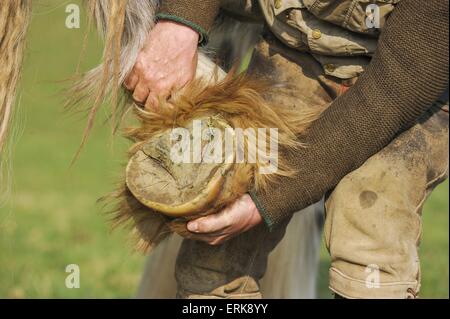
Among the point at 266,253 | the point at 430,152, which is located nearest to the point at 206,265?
the point at 266,253

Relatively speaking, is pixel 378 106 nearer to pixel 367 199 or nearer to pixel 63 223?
pixel 367 199

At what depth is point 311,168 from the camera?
1.86m

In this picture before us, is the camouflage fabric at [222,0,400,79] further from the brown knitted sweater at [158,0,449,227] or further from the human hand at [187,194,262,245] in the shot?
the human hand at [187,194,262,245]

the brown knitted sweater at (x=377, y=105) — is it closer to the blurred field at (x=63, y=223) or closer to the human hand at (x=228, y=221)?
the human hand at (x=228, y=221)

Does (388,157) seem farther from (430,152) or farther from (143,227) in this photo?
(143,227)

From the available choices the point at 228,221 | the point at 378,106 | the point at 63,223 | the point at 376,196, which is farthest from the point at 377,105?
the point at 63,223

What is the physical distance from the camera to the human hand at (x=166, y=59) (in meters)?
1.84

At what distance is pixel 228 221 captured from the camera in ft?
6.08

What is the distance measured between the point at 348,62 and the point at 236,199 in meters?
0.42

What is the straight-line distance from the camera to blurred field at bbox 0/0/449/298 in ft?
7.00

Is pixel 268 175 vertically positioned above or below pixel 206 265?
above

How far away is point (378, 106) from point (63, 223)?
3097 millimetres

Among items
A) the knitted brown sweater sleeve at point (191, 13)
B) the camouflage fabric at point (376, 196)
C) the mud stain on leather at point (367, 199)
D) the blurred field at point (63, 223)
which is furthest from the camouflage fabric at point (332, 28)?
the blurred field at point (63, 223)

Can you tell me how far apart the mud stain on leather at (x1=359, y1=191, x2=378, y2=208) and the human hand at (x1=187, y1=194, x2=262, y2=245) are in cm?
23
